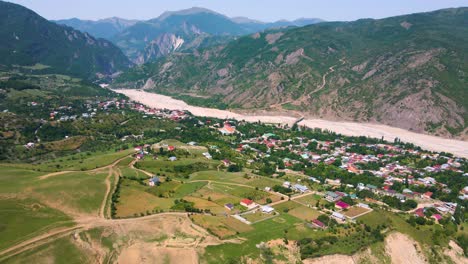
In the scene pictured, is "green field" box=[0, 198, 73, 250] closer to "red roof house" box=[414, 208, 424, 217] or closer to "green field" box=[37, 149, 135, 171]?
"green field" box=[37, 149, 135, 171]

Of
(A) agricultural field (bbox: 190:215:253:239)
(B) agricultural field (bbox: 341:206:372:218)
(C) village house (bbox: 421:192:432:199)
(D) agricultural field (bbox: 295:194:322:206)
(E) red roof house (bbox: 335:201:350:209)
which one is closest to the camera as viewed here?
(A) agricultural field (bbox: 190:215:253:239)

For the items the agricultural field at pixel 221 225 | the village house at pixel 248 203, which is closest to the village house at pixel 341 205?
the village house at pixel 248 203

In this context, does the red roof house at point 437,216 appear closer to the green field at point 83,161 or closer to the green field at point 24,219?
the green field at point 24,219

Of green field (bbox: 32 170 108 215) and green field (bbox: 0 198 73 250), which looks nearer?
green field (bbox: 0 198 73 250)

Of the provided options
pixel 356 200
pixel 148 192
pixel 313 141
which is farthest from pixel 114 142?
pixel 356 200

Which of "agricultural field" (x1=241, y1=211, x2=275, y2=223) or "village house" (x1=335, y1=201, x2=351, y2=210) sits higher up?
"village house" (x1=335, y1=201, x2=351, y2=210)

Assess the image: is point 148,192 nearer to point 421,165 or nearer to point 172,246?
point 172,246

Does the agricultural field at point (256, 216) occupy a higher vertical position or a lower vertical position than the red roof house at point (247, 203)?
lower

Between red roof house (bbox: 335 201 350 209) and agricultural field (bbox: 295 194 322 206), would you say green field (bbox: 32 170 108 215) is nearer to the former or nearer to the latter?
agricultural field (bbox: 295 194 322 206)

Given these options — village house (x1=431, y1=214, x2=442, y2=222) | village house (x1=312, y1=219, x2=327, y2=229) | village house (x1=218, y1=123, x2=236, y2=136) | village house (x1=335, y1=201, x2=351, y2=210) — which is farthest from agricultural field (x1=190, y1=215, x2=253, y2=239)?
village house (x1=218, y1=123, x2=236, y2=136)

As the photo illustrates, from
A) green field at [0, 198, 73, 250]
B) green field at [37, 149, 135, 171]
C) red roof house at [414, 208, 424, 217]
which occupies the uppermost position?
green field at [0, 198, 73, 250]

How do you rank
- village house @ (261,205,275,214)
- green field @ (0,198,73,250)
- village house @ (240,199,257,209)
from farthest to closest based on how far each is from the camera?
village house @ (240,199,257,209)
village house @ (261,205,275,214)
green field @ (0,198,73,250)
